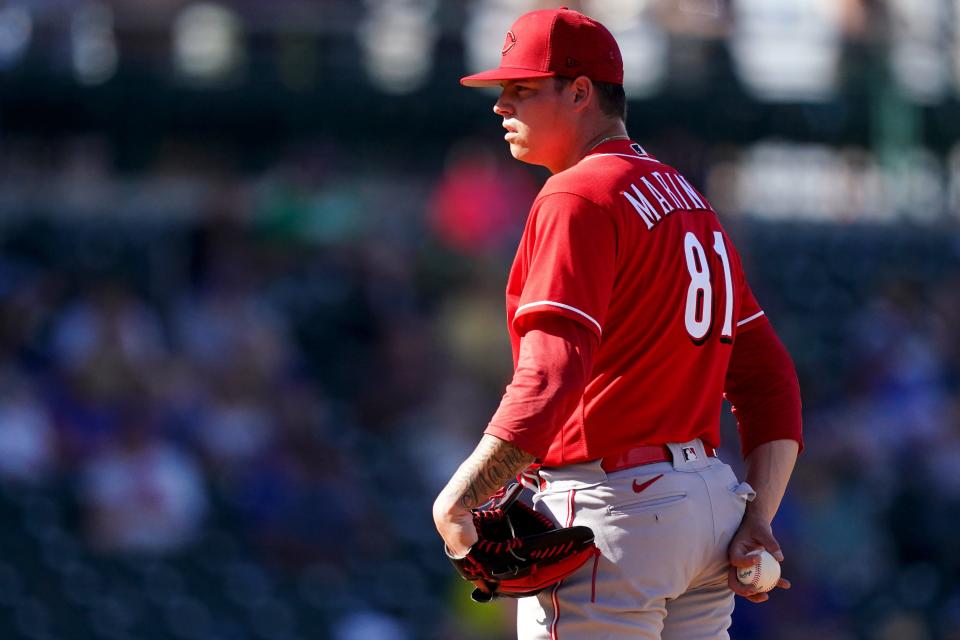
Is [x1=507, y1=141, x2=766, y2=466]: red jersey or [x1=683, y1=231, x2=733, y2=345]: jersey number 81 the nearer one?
[x1=507, y1=141, x2=766, y2=466]: red jersey

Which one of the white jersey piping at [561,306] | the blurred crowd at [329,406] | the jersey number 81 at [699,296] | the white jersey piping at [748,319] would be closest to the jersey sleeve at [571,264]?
the white jersey piping at [561,306]

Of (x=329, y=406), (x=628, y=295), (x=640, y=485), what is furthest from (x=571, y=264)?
(x=329, y=406)

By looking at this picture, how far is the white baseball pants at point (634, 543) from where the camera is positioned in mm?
2865

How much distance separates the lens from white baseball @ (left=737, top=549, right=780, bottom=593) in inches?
116

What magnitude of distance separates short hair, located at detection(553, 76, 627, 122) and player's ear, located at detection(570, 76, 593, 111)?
13 millimetres

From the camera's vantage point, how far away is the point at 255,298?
8781 millimetres

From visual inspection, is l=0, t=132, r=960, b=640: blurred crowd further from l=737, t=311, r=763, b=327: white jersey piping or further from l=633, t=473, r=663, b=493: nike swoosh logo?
l=633, t=473, r=663, b=493: nike swoosh logo

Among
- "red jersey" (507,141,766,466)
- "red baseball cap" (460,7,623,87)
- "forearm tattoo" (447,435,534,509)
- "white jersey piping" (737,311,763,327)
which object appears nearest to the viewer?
"forearm tattoo" (447,435,534,509)

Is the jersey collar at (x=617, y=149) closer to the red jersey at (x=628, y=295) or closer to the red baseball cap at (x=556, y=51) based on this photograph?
the red jersey at (x=628, y=295)

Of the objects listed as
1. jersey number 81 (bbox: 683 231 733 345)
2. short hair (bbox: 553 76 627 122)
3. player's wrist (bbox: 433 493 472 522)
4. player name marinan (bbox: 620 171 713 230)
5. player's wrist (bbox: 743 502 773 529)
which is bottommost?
player's wrist (bbox: 743 502 773 529)

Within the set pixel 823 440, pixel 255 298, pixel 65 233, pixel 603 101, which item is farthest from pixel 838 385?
pixel 603 101

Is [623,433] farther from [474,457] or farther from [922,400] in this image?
[922,400]

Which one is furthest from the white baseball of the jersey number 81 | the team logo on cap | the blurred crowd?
the blurred crowd

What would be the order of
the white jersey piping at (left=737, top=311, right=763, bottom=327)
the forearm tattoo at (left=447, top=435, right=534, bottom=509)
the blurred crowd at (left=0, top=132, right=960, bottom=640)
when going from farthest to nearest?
the blurred crowd at (left=0, top=132, right=960, bottom=640) → the white jersey piping at (left=737, top=311, right=763, bottom=327) → the forearm tattoo at (left=447, top=435, right=534, bottom=509)
